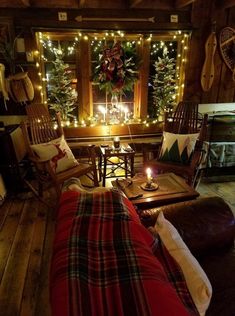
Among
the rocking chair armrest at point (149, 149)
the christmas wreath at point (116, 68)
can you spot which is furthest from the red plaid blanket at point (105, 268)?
the christmas wreath at point (116, 68)

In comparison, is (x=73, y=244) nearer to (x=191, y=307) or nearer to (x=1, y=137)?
(x=191, y=307)

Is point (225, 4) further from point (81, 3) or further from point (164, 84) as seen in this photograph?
point (81, 3)

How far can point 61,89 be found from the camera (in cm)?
343

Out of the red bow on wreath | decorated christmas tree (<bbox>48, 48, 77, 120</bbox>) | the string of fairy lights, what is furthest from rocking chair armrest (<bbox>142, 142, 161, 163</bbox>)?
decorated christmas tree (<bbox>48, 48, 77, 120</bbox>)

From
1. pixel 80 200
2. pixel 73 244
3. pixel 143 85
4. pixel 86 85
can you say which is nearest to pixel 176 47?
pixel 143 85

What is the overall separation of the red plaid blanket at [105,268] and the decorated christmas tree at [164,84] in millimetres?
2953

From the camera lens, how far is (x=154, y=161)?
2979mm

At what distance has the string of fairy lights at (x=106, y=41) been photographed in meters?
3.30

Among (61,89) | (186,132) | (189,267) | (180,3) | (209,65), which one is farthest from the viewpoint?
(209,65)

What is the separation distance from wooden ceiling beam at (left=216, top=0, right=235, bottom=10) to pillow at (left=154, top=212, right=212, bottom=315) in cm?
323

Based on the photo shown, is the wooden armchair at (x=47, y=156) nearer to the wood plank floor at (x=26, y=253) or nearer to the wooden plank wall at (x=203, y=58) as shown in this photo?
the wood plank floor at (x=26, y=253)

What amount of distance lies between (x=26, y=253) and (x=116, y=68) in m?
2.29

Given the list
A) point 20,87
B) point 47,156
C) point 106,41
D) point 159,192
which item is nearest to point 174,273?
point 159,192

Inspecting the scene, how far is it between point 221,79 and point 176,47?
2.73ft
